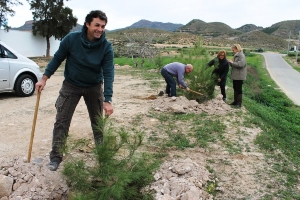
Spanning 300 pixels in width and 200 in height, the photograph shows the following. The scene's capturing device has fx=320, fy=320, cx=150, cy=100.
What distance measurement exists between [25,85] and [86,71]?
6125 millimetres

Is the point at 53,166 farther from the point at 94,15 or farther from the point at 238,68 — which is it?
the point at 238,68

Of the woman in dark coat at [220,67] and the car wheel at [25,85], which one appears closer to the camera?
the woman in dark coat at [220,67]

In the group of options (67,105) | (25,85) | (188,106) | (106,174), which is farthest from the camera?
(25,85)

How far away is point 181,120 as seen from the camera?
261 inches

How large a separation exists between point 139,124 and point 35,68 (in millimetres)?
4430

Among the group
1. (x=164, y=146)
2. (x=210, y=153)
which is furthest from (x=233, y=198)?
(x=164, y=146)

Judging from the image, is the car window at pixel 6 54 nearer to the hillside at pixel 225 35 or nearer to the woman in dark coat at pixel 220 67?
the woman in dark coat at pixel 220 67

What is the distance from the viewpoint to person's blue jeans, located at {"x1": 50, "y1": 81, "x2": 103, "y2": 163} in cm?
361

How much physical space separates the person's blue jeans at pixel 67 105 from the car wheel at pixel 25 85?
18.5 feet

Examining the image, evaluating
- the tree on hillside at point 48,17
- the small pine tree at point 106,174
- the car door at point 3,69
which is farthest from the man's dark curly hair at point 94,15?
the tree on hillside at point 48,17

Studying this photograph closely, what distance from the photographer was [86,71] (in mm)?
3477

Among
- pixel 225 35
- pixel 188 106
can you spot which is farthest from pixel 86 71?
pixel 225 35

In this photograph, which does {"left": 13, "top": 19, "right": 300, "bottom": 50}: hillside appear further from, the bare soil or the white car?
the bare soil

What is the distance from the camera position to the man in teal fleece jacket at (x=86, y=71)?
3.35 meters
